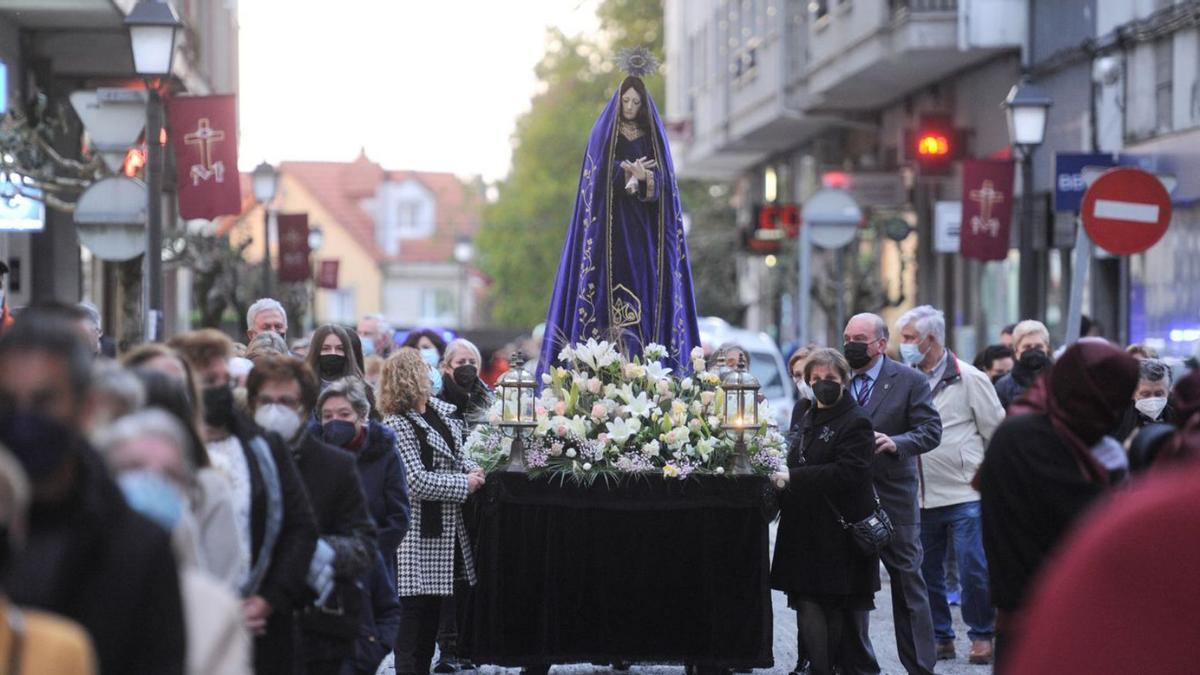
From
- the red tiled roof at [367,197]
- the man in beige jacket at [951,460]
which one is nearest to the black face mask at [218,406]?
the man in beige jacket at [951,460]

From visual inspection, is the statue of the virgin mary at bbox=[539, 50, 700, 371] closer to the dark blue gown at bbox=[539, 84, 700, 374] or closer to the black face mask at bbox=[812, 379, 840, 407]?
the dark blue gown at bbox=[539, 84, 700, 374]

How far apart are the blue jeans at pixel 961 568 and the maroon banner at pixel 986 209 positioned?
8669mm

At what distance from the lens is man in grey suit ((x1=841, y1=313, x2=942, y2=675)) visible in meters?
11.3

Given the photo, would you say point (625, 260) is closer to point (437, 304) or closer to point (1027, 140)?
point (1027, 140)

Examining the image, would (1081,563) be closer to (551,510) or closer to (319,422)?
(319,422)

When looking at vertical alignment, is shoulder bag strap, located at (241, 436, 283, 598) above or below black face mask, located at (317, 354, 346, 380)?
below

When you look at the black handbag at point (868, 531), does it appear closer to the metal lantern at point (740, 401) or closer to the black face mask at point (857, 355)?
the metal lantern at point (740, 401)

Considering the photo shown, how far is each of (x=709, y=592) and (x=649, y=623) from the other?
0.33 meters

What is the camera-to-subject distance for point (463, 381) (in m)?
13.4

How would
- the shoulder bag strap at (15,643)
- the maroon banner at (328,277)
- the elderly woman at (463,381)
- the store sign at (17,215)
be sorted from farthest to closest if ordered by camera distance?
the maroon banner at (328,277)
the store sign at (17,215)
the elderly woman at (463,381)
the shoulder bag strap at (15,643)

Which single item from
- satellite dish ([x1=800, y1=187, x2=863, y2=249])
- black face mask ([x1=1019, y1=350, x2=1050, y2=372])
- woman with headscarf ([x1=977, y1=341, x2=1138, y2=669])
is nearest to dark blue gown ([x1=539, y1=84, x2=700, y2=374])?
black face mask ([x1=1019, y1=350, x2=1050, y2=372])

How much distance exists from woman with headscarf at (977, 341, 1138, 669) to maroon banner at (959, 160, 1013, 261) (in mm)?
14530

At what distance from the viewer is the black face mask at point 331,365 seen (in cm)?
1105

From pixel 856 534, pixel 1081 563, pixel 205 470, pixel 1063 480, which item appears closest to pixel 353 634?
pixel 205 470
